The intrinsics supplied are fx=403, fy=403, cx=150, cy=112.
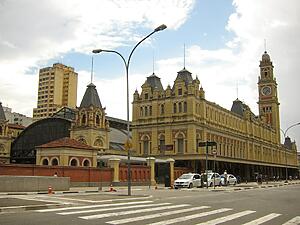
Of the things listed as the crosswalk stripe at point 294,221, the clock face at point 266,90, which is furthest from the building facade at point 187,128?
the crosswalk stripe at point 294,221

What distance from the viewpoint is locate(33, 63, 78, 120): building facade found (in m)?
160

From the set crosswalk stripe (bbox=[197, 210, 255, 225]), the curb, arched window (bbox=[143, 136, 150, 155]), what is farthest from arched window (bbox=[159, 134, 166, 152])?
crosswalk stripe (bbox=[197, 210, 255, 225])

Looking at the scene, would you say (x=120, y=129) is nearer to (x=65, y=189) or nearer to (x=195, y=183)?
(x=195, y=183)

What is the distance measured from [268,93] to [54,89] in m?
83.3

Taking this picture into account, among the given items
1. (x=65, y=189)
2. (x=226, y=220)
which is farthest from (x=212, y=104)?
(x=226, y=220)

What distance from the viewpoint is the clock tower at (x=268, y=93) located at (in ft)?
388

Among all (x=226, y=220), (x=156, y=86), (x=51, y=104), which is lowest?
(x=226, y=220)

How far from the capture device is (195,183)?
42.4m

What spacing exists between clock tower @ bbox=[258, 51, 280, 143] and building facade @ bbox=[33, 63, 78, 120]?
77710mm

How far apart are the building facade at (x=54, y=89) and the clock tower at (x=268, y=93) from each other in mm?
77710

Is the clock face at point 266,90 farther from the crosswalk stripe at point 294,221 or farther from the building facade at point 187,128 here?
the crosswalk stripe at point 294,221

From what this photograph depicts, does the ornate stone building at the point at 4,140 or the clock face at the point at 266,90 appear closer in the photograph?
the ornate stone building at the point at 4,140

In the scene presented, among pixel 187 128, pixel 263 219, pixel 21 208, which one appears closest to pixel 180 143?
pixel 187 128

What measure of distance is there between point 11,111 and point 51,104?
19720 mm
